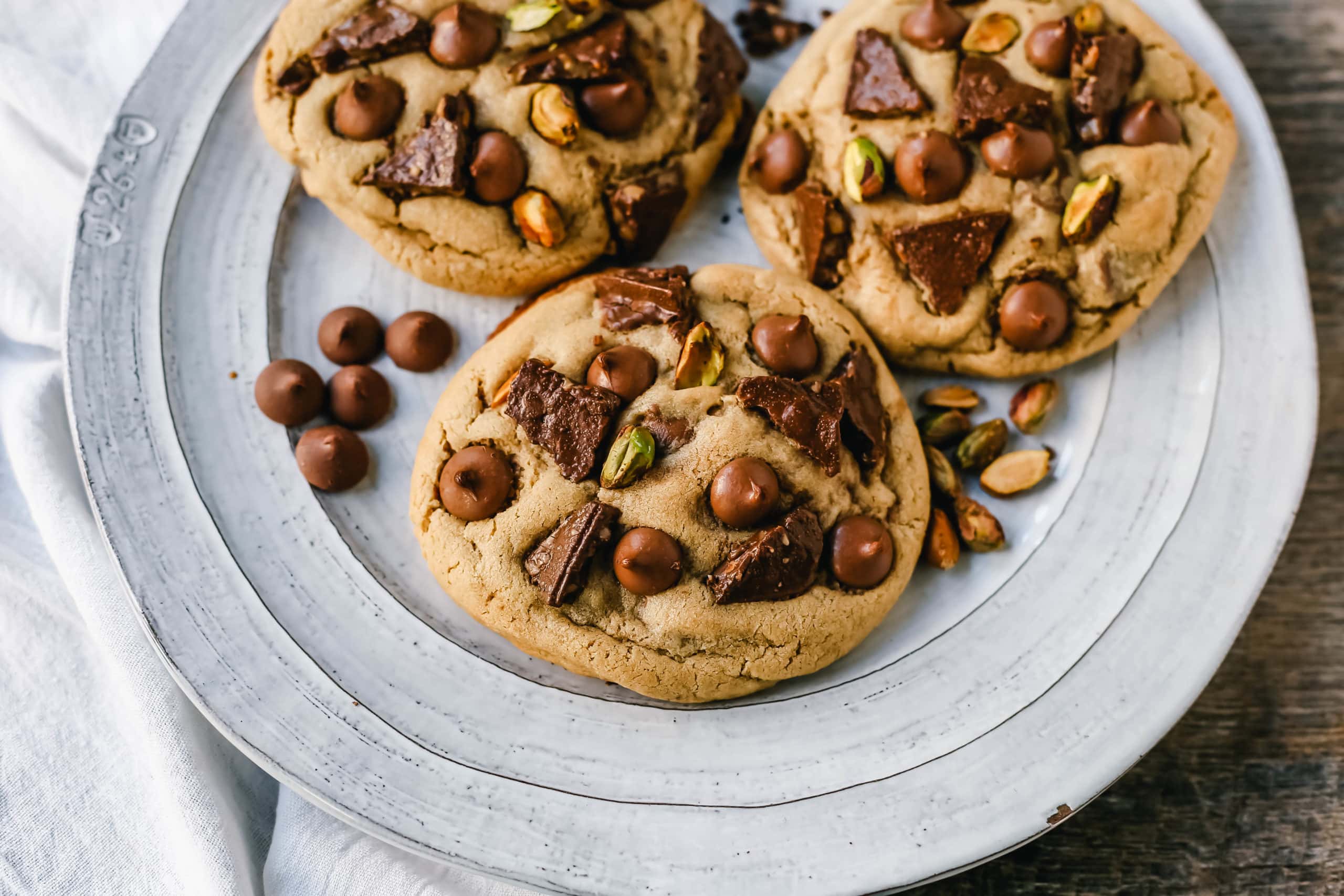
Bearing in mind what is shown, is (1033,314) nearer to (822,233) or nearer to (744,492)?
(822,233)

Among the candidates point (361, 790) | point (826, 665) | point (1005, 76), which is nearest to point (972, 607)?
point (826, 665)

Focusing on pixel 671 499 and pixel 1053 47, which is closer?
pixel 671 499

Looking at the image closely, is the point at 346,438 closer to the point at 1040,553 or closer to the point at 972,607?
the point at 972,607

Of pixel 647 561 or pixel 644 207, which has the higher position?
pixel 644 207

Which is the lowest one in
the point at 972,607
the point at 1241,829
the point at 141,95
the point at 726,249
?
the point at 1241,829

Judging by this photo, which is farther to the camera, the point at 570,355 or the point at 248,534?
the point at 248,534

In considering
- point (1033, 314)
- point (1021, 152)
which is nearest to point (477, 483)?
point (1033, 314)

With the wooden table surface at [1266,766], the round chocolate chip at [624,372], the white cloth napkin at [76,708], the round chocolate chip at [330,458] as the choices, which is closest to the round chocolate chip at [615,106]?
the round chocolate chip at [624,372]

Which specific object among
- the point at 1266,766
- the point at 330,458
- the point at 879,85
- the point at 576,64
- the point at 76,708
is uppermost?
the point at 576,64

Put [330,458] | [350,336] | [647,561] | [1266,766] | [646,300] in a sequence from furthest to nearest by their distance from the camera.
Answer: [1266,766], [350,336], [330,458], [646,300], [647,561]
